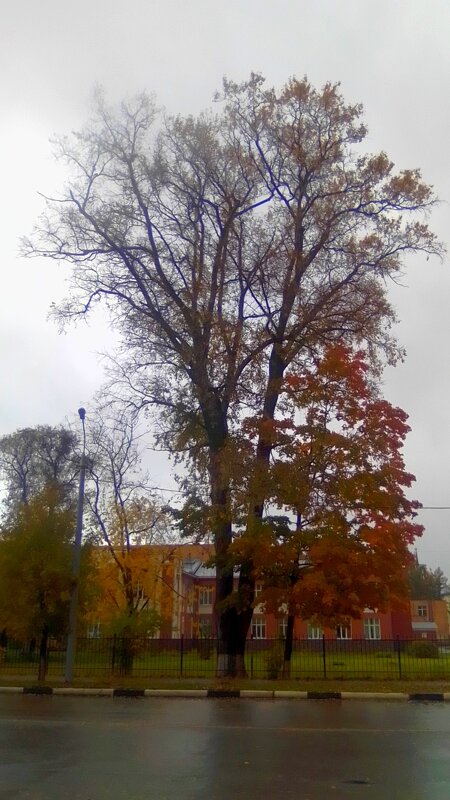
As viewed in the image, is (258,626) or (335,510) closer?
(335,510)

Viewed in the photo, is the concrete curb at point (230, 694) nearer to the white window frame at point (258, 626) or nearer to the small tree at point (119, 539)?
the small tree at point (119, 539)

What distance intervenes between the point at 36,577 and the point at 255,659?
27.2 feet

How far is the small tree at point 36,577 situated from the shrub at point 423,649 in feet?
41.1

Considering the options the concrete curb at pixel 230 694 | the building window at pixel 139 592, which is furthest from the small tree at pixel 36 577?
the building window at pixel 139 592

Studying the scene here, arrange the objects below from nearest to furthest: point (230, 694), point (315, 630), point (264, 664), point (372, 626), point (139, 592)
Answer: point (230, 694)
point (264, 664)
point (315, 630)
point (139, 592)
point (372, 626)

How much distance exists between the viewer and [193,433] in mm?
24922

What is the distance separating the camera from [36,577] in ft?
67.1

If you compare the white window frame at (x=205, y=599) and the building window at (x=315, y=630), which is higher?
the white window frame at (x=205, y=599)

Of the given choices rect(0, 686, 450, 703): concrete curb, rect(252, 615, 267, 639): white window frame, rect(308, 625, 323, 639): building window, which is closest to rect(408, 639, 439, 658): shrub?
rect(308, 625, 323, 639): building window

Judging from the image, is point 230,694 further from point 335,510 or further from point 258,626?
point 258,626

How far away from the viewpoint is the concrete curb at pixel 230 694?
17.5 metres

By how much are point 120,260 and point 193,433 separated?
6400mm

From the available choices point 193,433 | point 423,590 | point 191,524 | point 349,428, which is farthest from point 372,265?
point 423,590

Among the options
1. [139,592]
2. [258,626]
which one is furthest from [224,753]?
[258,626]
